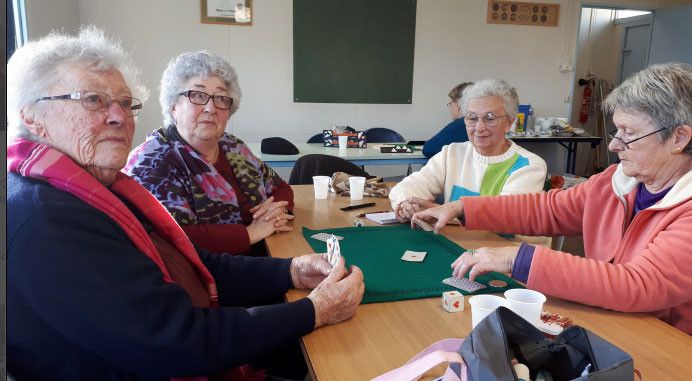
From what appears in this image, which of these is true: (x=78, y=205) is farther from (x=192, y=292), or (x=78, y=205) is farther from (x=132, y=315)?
(x=192, y=292)

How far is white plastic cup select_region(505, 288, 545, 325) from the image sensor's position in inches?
44.0

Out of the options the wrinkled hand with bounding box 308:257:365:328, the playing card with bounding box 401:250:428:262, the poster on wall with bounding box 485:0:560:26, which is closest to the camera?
the wrinkled hand with bounding box 308:257:365:328

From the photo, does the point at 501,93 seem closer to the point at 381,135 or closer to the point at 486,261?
the point at 486,261

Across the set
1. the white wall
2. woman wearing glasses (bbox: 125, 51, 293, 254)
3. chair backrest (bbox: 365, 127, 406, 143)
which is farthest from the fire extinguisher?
woman wearing glasses (bbox: 125, 51, 293, 254)

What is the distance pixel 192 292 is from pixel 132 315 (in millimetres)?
398

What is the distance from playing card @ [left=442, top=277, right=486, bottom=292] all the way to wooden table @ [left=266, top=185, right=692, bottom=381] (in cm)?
9

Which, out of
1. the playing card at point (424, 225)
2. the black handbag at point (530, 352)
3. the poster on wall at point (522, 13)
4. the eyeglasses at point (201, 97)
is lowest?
the playing card at point (424, 225)

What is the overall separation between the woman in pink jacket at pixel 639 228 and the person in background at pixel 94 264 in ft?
1.59

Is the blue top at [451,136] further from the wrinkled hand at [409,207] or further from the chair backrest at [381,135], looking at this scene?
the wrinkled hand at [409,207]

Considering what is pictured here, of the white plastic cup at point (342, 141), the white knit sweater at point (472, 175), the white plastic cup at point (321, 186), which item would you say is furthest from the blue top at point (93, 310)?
the white plastic cup at point (342, 141)

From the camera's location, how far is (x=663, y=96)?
133 cm

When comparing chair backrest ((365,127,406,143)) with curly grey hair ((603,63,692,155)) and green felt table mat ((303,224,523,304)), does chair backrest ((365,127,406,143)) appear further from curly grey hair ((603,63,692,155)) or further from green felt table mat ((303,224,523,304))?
curly grey hair ((603,63,692,155))

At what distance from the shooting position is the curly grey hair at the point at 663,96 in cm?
131

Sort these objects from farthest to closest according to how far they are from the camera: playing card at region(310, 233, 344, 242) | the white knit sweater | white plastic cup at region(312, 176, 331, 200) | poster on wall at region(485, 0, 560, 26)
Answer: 1. poster on wall at region(485, 0, 560, 26)
2. white plastic cup at region(312, 176, 331, 200)
3. the white knit sweater
4. playing card at region(310, 233, 344, 242)
